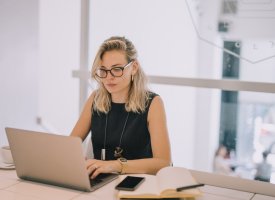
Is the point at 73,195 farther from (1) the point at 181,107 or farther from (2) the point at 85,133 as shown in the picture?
(1) the point at 181,107

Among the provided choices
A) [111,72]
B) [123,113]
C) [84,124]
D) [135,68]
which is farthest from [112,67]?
[84,124]

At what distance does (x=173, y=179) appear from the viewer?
1598 millimetres

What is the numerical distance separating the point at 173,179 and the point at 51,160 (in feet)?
1.60

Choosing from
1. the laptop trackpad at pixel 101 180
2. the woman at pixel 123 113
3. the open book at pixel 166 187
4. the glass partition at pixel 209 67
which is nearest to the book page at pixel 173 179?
the open book at pixel 166 187

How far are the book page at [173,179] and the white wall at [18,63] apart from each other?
2.40m

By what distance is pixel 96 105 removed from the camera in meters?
2.36

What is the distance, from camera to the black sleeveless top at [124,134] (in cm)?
226

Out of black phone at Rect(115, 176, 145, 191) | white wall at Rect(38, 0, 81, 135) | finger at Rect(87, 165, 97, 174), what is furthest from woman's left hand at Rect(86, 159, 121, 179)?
white wall at Rect(38, 0, 81, 135)

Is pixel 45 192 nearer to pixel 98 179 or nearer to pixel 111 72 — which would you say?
pixel 98 179

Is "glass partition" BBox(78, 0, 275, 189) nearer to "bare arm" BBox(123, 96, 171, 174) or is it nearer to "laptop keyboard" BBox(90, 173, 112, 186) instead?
"bare arm" BBox(123, 96, 171, 174)

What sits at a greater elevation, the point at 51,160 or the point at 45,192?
the point at 51,160

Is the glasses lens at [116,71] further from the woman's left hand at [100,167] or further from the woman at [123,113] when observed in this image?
the woman's left hand at [100,167]

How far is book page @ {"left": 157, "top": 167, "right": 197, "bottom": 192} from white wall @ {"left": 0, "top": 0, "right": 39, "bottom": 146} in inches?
94.4

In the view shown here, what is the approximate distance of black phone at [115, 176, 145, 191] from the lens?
5.22 feet
